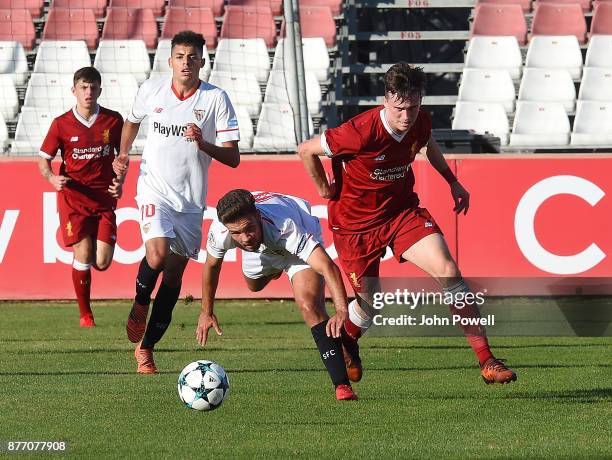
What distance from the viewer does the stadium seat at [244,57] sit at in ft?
57.6

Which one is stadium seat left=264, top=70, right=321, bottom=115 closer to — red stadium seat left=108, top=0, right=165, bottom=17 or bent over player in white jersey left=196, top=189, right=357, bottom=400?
red stadium seat left=108, top=0, right=165, bottom=17

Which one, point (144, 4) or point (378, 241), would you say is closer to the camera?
point (378, 241)

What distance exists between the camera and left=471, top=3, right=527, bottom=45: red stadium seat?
726 inches

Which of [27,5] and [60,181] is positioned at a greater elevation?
[60,181]

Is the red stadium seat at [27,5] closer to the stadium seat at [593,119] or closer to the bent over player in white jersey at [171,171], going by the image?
the stadium seat at [593,119]

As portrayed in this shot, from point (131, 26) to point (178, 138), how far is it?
32.6 feet

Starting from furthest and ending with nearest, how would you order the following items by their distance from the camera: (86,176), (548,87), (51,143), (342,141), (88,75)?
(548,87)
(86,176)
(51,143)
(88,75)
(342,141)

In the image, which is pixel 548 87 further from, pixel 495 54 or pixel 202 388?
pixel 202 388

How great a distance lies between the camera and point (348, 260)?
845cm

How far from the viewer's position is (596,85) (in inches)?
687

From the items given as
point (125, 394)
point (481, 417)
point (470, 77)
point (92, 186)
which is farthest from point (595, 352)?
point (470, 77)

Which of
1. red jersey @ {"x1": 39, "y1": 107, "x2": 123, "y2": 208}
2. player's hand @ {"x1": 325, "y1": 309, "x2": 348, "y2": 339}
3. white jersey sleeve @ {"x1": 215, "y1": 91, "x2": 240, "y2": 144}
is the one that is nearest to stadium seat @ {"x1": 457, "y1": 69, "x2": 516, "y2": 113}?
red jersey @ {"x1": 39, "y1": 107, "x2": 123, "y2": 208}

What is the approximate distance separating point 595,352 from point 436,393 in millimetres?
2709

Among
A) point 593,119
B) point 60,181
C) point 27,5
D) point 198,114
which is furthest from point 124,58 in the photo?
point 198,114
